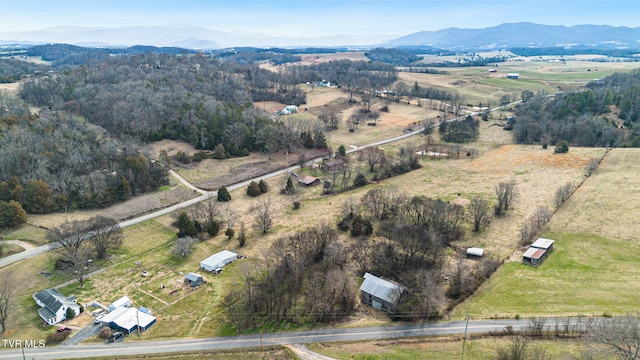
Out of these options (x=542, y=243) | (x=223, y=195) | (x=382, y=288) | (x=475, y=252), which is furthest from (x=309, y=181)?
(x=542, y=243)

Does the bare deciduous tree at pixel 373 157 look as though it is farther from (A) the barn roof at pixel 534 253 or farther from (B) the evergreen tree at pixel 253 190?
(A) the barn roof at pixel 534 253

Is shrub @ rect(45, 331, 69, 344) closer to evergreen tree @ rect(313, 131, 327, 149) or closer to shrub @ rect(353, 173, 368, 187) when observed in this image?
shrub @ rect(353, 173, 368, 187)

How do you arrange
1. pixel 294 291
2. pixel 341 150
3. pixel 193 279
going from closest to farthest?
pixel 294 291 → pixel 193 279 → pixel 341 150

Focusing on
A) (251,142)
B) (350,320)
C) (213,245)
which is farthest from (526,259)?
(251,142)

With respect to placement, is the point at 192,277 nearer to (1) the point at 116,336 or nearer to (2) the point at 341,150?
(1) the point at 116,336

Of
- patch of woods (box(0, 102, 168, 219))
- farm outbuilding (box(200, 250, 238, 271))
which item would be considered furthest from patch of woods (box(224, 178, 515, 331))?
patch of woods (box(0, 102, 168, 219))

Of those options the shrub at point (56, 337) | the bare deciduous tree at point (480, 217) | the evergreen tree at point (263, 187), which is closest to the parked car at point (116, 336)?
the shrub at point (56, 337)
